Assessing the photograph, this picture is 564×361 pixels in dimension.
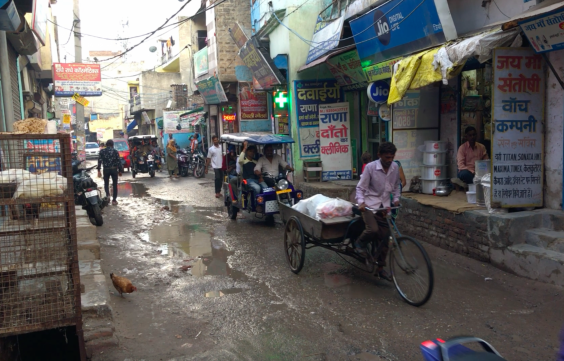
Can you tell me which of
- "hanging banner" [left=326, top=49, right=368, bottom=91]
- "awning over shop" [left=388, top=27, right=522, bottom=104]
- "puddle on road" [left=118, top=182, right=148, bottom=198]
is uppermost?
"hanging banner" [left=326, top=49, right=368, bottom=91]

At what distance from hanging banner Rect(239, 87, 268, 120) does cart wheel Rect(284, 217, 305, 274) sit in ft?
45.0

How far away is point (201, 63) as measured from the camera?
25.5 meters

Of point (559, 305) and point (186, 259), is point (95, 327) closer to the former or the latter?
point (186, 259)

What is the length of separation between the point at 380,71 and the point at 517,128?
11.8 feet

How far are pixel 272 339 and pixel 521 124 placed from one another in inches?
183

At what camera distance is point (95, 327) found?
14.8 feet

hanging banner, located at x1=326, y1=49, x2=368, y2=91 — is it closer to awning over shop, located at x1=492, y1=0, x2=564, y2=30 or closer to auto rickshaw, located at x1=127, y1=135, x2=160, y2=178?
awning over shop, located at x1=492, y1=0, x2=564, y2=30

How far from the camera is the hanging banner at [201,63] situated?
24.5m

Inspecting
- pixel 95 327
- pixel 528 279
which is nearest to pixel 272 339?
pixel 95 327

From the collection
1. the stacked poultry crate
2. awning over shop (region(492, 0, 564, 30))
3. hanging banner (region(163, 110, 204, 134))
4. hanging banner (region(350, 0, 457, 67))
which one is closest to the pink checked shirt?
awning over shop (region(492, 0, 564, 30))

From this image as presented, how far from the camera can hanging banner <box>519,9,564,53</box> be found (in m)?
5.53

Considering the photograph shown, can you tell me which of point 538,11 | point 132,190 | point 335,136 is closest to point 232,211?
point 335,136

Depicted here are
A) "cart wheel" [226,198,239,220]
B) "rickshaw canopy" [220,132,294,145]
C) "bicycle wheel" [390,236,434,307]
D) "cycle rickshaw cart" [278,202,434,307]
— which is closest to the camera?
"bicycle wheel" [390,236,434,307]

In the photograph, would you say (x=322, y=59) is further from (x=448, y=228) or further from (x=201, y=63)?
(x=201, y=63)
